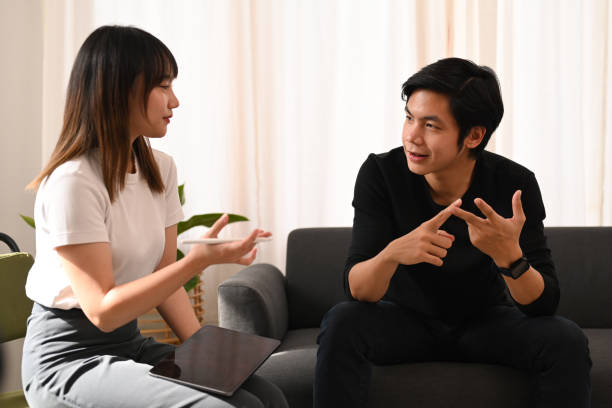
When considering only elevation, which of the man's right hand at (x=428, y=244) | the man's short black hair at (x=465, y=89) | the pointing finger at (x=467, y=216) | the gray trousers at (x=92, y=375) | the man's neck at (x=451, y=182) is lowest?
the gray trousers at (x=92, y=375)

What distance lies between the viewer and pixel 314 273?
7.29ft

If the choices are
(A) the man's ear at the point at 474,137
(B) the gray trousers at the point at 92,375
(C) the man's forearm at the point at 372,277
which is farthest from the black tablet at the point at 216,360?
(A) the man's ear at the point at 474,137

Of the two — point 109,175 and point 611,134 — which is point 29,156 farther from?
point 611,134

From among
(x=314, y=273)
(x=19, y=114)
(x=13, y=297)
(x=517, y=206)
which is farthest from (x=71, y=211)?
(x=19, y=114)

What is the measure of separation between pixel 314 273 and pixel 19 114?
1.67 m

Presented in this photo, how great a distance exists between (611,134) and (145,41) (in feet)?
7.77

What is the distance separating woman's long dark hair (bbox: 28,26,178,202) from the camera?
107 cm

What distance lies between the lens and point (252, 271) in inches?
80.6

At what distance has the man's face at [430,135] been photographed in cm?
148

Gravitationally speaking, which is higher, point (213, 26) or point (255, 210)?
point (213, 26)

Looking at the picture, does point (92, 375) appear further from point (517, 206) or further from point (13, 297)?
point (517, 206)

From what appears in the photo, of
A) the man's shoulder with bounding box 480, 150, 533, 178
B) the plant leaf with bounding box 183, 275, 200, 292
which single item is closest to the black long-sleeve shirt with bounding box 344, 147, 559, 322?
the man's shoulder with bounding box 480, 150, 533, 178

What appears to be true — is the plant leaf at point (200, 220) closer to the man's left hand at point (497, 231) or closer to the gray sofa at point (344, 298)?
the gray sofa at point (344, 298)

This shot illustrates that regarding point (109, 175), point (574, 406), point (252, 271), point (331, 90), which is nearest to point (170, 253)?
point (109, 175)
